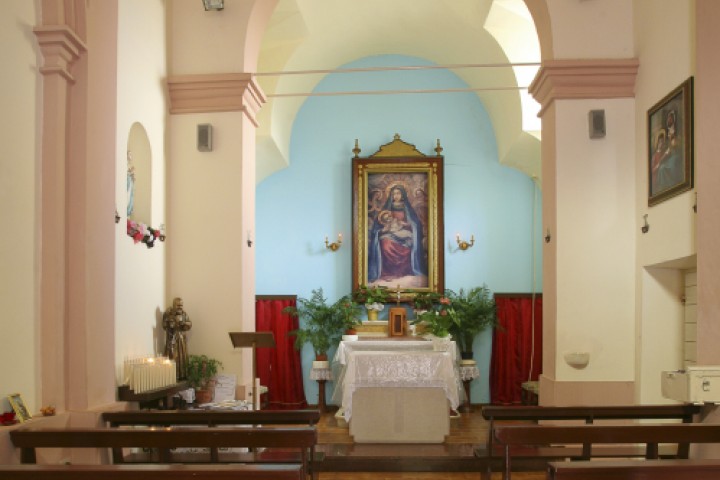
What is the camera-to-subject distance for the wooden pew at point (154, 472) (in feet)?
11.1

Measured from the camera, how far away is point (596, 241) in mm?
7738

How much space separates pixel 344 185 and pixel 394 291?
5.99ft

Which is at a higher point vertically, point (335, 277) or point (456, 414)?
point (335, 277)

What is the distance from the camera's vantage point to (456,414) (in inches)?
450

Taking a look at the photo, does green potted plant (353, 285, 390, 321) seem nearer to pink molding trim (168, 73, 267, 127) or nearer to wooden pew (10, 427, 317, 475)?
pink molding trim (168, 73, 267, 127)

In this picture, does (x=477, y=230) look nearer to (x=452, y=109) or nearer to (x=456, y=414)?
(x=452, y=109)

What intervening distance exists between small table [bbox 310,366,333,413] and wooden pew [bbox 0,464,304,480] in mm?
8509

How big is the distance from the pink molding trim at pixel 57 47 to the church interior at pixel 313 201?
0.07 ft

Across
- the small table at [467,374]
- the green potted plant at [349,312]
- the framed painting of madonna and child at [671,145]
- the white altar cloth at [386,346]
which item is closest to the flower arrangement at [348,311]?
the green potted plant at [349,312]

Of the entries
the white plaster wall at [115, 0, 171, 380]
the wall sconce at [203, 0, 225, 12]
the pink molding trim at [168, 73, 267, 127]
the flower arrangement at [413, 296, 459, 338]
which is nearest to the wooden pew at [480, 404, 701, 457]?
the white plaster wall at [115, 0, 171, 380]

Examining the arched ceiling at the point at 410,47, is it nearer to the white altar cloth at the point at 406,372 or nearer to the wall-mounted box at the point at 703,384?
the white altar cloth at the point at 406,372

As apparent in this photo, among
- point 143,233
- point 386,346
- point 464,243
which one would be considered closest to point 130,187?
point 143,233

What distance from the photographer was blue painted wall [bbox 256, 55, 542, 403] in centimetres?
1285

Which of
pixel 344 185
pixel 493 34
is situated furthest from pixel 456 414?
pixel 493 34
